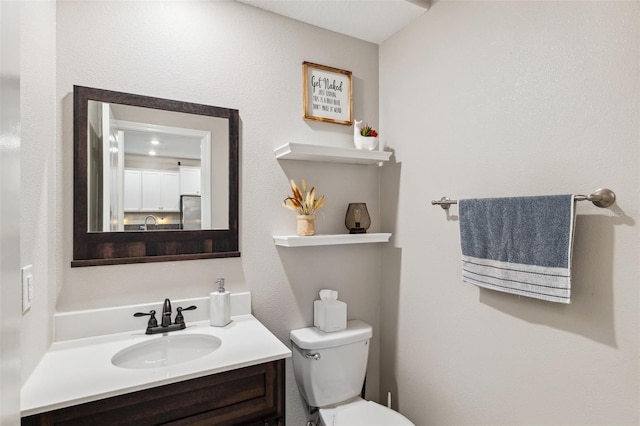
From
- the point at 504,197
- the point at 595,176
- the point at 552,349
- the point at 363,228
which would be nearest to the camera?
the point at 595,176

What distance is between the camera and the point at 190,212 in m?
1.57

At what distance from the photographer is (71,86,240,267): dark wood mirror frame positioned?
136 centimetres

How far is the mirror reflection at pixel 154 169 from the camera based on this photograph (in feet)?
4.61

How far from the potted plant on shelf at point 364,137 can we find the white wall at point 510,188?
0.16 meters

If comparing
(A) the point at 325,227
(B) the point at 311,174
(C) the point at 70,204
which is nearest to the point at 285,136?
(B) the point at 311,174

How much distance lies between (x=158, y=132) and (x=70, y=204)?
0.45 metres

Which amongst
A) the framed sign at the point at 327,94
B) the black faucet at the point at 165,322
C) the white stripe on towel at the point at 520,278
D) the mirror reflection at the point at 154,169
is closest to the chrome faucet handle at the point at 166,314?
the black faucet at the point at 165,322

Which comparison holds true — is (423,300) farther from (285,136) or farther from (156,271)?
(156,271)

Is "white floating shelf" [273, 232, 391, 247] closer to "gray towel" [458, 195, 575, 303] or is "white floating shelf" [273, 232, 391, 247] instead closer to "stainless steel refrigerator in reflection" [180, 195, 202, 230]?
"stainless steel refrigerator in reflection" [180, 195, 202, 230]

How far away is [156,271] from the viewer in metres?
1.50

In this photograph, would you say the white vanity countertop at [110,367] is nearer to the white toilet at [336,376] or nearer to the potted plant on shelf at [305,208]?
the white toilet at [336,376]

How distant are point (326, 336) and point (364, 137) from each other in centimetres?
106

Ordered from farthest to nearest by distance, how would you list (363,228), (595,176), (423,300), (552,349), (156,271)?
(363,228), (423,300), (156,271), (552,349), (595,176)

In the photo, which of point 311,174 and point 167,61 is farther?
point 311,174
